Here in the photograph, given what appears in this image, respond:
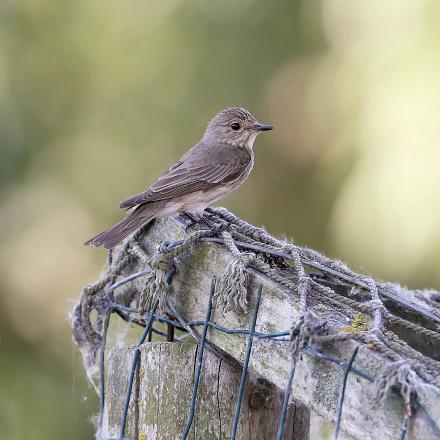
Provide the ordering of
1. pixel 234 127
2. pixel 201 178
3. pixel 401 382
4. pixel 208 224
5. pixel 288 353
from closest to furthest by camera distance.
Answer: pixel 401 382
pixel 288 353
pixel 208 224
pixel 201 178
pixel 234 127

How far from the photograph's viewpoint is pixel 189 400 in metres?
2.06

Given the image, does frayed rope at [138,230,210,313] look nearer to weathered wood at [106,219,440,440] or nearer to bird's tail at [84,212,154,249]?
weathered wood at [106,219,440,440]

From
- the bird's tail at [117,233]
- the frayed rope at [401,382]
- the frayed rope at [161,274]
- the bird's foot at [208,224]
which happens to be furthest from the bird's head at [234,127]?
the frayed rope at [401,382]

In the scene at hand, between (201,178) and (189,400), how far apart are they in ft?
7.14

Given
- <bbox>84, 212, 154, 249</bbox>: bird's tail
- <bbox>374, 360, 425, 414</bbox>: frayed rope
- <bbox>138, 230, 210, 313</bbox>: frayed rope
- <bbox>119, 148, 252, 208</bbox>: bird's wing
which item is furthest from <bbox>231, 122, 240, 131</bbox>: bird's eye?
<bbox>374, 360, 425, 414</bbox>: frayed rope

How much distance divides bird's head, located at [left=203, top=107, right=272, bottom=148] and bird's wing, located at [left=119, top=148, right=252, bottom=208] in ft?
0.49

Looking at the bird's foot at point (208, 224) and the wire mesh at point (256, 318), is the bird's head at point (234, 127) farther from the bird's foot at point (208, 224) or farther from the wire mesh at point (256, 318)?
the wire mesh at point (256, 318)

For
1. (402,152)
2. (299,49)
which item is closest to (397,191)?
(402,152)

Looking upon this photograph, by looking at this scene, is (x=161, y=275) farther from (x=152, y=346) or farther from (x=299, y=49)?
(x=299, y=49)

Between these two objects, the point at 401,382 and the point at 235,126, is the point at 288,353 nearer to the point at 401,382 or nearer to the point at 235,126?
the point at 401,382

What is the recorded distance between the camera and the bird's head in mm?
4730

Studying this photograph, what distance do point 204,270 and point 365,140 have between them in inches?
111

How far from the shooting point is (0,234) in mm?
5480

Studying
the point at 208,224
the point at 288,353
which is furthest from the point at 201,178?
the point at 288,353
